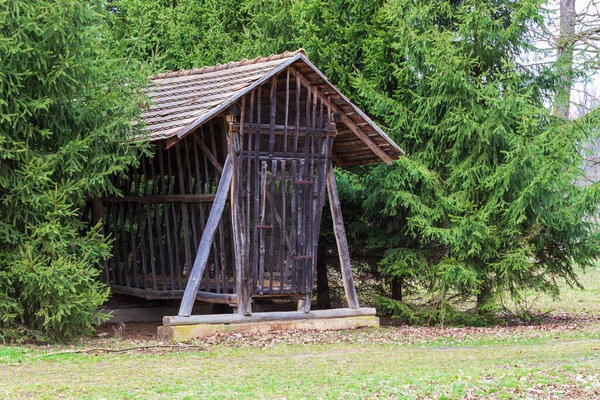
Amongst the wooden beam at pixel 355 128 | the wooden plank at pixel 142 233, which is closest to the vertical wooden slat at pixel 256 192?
the wooden beam at pixel 355 128

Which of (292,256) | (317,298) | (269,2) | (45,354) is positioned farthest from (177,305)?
(269,2)

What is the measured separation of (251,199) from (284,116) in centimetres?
154

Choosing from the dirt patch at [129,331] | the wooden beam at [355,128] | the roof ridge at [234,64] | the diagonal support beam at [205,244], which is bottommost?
the dirt patch at [129,331]

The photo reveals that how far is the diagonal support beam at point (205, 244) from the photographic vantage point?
11.6 meters

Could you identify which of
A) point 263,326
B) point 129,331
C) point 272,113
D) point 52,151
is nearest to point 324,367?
point 263,326

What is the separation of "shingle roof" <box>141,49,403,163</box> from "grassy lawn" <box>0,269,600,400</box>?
3.28m

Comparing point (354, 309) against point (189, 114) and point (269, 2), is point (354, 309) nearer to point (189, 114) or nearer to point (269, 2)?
point (189, 114)

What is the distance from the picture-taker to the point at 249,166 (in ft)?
39.2

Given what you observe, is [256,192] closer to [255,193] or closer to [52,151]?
[255,193]

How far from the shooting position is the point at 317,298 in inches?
663

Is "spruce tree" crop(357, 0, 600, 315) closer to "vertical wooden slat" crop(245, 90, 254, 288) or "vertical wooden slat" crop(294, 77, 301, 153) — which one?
"vertical wooden slat" crop(294, 77, 301, 153)

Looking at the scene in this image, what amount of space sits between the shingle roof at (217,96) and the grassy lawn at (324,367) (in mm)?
3277

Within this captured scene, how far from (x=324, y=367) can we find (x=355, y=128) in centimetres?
512

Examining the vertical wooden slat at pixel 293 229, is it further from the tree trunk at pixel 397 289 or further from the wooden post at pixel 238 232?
the tree trunk at pixel 397 289
